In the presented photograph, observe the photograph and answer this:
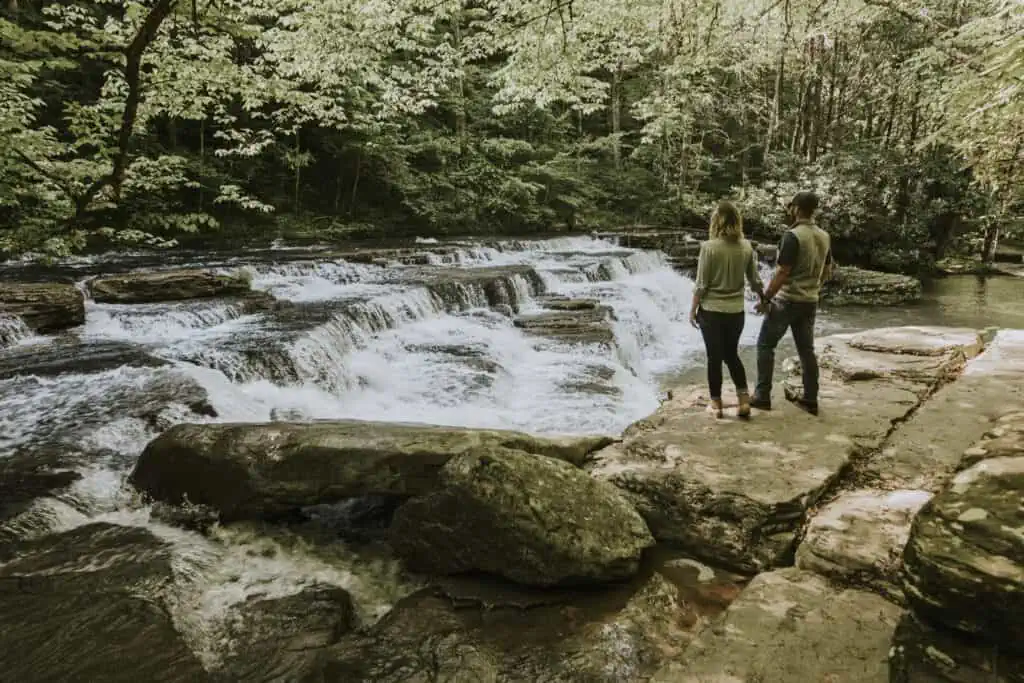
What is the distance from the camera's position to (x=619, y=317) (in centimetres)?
1140

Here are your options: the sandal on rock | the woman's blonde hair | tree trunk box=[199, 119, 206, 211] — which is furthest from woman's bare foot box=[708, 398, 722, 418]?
tree trunk box=[199, 119, 206, 211]

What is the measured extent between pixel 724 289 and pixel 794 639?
8.64 feet

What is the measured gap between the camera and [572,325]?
1041 cm

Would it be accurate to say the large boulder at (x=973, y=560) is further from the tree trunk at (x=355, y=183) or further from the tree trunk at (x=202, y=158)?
the tree trunk at (x=355, y=183)

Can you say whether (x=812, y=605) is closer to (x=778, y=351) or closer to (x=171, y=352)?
(x=171, y=352)

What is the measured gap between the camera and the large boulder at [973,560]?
6.67ft

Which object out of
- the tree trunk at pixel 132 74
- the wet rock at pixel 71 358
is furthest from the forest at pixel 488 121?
the wet rock at pixel 71 358

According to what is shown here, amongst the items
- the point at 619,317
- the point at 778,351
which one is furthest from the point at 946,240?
the point at 619,317

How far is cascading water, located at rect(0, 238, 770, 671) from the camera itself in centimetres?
414

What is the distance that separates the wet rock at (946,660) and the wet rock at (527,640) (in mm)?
1044

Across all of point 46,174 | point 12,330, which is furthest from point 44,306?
point 46,174

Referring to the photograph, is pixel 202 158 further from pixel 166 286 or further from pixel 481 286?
pixel 481 286

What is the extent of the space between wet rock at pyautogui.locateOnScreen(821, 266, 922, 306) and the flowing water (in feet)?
5.39

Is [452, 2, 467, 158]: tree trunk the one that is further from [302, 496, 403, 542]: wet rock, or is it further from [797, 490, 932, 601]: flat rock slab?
[797, 490, 932, 601]: flat rock slab
